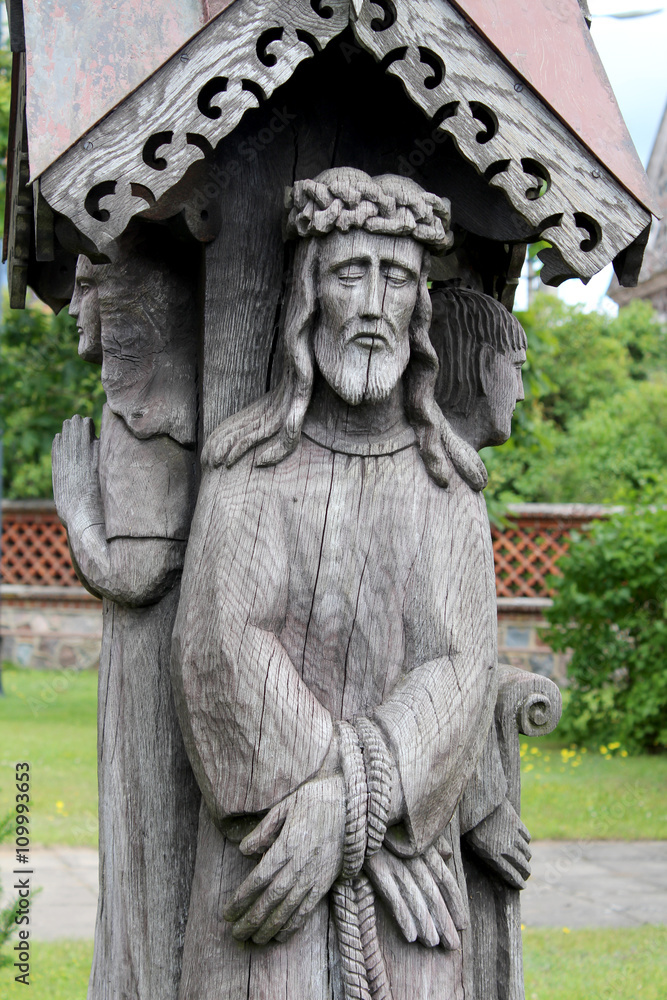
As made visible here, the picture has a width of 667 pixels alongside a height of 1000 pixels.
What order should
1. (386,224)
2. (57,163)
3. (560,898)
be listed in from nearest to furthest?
1. (57,163)
2. (386,224)
3. (560,898)

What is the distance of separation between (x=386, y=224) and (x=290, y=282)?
354 millimetres

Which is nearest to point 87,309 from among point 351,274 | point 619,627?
point 351,274

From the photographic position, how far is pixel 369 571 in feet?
A: 7.19

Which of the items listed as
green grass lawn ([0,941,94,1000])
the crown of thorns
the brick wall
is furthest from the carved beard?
the brick wall

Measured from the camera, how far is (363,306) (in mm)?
2107

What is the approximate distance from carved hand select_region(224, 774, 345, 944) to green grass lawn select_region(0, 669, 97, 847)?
15.1 feet

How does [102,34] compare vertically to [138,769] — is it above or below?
above

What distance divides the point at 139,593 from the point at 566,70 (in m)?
1.43

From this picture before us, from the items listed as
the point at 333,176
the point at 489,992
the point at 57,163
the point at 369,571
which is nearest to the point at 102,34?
the point at 57,163

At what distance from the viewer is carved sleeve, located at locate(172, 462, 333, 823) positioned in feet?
6.72

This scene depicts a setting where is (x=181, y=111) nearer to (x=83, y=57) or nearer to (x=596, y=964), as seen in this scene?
(x=83, y=57)

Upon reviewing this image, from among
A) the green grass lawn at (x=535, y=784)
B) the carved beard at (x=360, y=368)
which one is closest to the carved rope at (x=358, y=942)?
the carved beard at (x=360, y=368)

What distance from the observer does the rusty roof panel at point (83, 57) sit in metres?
1.98

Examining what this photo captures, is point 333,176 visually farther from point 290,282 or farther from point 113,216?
point 113,216
